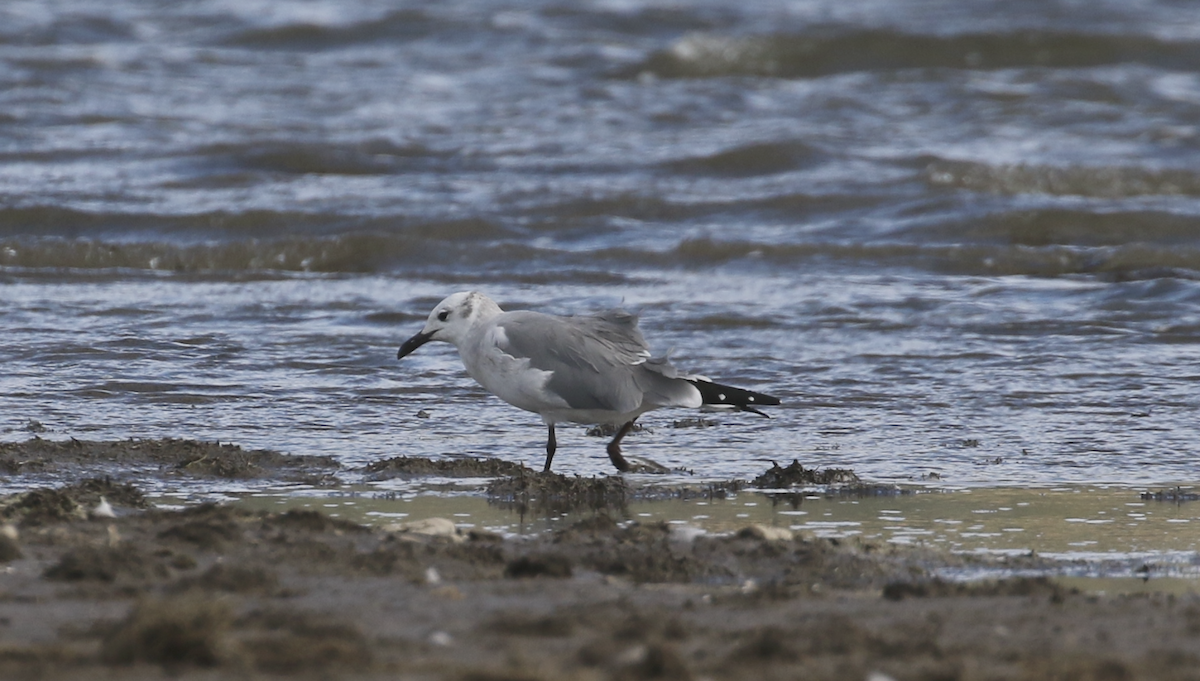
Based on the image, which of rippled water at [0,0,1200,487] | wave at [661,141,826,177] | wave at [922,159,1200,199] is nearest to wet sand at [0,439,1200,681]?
rippled water at [0,0,1200,487]

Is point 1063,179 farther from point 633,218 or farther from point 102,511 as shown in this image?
point 102,511

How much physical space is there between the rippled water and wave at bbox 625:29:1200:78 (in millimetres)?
55

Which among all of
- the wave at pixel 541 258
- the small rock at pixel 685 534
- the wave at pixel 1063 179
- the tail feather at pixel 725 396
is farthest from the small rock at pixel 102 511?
the wave at pixel 1063 179

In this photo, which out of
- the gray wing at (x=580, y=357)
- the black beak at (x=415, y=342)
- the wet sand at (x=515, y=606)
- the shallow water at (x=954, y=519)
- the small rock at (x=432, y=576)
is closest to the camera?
the wet sand at (x=515, y=606)

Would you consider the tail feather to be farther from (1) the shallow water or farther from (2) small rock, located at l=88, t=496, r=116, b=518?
(2) small rock, located at l=88, t=496, r=116, b=518

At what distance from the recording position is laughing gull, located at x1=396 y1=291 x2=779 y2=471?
4969 mm

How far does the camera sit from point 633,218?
1093cm

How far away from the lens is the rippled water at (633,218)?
5938 mm

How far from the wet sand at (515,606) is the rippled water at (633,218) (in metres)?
1.43

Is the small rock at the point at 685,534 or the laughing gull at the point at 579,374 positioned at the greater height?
the laughing gull at the point at 579,374

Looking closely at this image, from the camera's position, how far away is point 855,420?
19.4ft

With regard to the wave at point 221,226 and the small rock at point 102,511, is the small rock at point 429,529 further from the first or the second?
the wave at point 221,226

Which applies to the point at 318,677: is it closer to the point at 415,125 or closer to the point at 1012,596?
the point at 1012,596

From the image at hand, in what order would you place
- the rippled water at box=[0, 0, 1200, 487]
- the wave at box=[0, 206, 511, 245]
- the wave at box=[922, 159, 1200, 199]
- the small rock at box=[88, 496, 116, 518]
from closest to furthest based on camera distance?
1. the small rock at box=[88, 496, 116, 518]
2. the rippled water at box=[0, 0, 1200, 487]
3. the wave at box=[0, 206, 511, 245]
4. the wave at box=[922, 159, 1200, 199]
